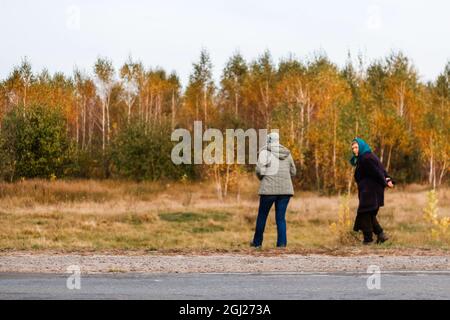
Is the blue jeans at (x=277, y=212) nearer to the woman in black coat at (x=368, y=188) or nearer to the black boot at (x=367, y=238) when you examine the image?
the woman in black coat at (x=368, y=188)

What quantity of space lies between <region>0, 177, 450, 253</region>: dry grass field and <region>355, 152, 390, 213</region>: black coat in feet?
2.37

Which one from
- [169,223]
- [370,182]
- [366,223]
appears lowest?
[169,223]

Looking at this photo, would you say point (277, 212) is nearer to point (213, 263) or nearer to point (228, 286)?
point (213, 263)

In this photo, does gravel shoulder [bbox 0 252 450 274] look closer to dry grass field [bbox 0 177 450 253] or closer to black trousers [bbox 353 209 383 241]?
dry grass field [bbox 0 177 450 253]

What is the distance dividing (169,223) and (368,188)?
625 inches

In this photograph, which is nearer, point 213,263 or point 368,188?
point 213,263

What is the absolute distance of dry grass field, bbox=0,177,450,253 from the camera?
14.1 metres

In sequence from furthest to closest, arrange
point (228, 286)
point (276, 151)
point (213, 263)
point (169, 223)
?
point (169, 223), point (276, 151), point (213, 263), point (228, 286)

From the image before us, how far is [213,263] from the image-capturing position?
426 inches

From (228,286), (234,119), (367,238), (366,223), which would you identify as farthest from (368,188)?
(234,119)

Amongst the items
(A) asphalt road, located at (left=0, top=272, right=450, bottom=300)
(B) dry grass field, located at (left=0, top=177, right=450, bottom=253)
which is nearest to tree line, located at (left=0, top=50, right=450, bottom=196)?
(B) dry grass field, located at (left=0, top=177, right=450, bottom=253)

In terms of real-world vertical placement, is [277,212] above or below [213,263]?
above

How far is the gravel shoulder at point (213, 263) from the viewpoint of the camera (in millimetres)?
10148

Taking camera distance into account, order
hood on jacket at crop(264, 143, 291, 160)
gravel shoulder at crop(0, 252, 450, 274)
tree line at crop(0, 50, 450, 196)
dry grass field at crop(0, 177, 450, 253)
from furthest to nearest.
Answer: tree line at crop(0, 50, 450, 196) → dry grass field at crop(0, 177, 450, 253) → hood on jacket at crop(264, 143, 291, 160) → gravel shoulder at crop(0, 252, 450, 274)
